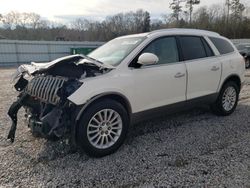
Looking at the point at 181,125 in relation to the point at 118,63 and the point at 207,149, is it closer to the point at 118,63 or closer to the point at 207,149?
the point at 207,149

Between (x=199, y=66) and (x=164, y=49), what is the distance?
81 cm

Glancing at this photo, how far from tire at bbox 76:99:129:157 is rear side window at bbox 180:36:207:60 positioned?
66.8 inches

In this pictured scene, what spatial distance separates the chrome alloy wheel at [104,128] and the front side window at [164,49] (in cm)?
119

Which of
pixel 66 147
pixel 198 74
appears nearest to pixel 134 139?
pixel 66 147

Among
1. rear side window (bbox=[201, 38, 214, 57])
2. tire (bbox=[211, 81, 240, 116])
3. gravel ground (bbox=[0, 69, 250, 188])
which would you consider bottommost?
gravel ground (bbox=[0, 69, 250, 188])

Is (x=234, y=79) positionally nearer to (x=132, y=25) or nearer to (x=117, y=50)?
(x=117, y=50)

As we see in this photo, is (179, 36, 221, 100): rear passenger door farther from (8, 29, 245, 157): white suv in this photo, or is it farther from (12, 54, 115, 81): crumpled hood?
(12, 54, 115, 81): crumpled hood

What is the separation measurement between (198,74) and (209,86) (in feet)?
1.56

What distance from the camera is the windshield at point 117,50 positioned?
3.74m

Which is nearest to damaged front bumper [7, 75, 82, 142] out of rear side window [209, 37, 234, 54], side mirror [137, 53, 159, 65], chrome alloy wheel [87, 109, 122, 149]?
chrome alloy wheel [87, 109, 122, 149]

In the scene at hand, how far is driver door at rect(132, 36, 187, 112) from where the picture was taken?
12.1 feet

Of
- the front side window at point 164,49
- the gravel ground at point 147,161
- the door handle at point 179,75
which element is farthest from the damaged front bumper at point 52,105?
the door handle at point 179,75

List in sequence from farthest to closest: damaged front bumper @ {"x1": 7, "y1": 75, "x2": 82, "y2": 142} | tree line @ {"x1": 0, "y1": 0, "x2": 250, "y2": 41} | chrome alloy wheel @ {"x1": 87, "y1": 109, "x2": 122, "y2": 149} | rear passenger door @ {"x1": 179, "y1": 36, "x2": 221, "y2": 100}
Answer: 1. tree line @ {"x1": 0, "y1": 0, "x2": 250, "y2": 41}
2. rear passenger door @ {"x1": 179, "y1": 36, "x2": 221, "y2": 100}
3. chrome alloy wheel @ {"x1": 87, "y1": 109, "x2": 122, "y2": 149}
4. damaged front bumper @ {"x1": 7, "y1": 75, "x2": 82, "y2": 142}

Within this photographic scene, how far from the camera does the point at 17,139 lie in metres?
4.04
